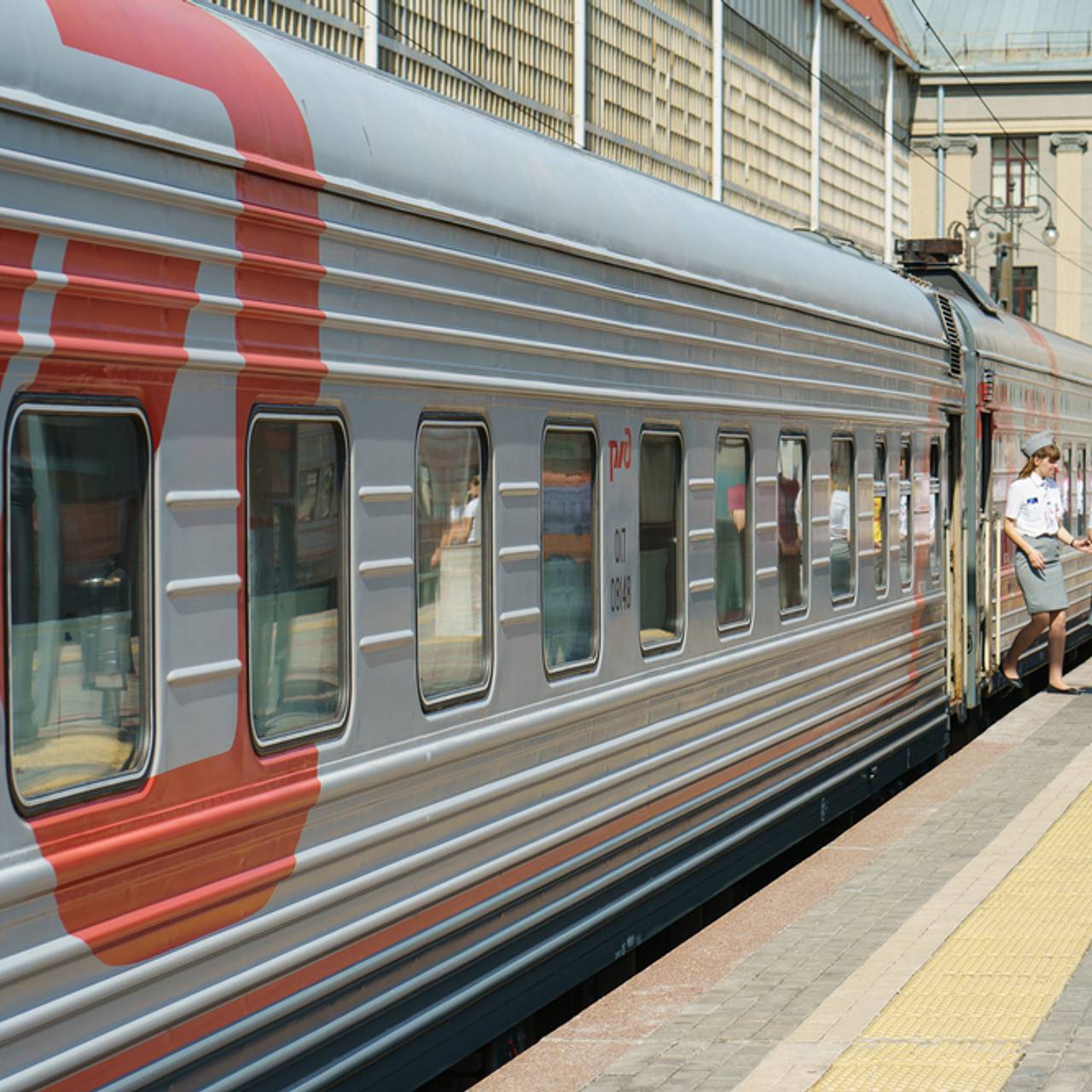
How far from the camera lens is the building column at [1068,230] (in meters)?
56.5

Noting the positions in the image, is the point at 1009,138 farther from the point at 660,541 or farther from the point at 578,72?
the point at 660,541

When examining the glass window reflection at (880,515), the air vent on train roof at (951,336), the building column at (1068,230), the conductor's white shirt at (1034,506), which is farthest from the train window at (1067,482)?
the building column at (1068,230)

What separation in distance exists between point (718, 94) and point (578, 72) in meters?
6.82

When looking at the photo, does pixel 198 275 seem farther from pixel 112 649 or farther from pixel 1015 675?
pixel 1015 675

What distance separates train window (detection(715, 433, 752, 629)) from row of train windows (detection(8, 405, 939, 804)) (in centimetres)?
60

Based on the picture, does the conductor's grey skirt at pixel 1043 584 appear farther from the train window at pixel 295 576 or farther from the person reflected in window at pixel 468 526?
the train window at pixel 295 576

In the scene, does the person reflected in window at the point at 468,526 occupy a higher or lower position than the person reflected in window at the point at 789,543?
higher

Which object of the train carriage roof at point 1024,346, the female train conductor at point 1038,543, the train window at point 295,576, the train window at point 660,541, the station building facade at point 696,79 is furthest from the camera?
the station building facade at point 696,79

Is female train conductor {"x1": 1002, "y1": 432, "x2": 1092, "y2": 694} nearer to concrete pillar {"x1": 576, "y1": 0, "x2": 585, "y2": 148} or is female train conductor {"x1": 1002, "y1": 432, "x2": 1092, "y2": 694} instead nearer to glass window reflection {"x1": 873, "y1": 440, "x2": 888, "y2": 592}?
glass window reflection {"x1": 873, "y1": 440, "x2": 888, "y2": 592}

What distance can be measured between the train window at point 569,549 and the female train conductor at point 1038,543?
23.8 feet

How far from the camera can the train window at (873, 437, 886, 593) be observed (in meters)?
10.1

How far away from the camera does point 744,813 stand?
8.00 meters

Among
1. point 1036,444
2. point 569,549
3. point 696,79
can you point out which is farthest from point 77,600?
point 696,79

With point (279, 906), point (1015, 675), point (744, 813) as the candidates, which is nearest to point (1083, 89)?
point (1015, 675)
